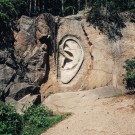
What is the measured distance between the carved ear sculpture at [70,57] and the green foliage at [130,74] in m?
3.25

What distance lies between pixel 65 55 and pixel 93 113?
260 inches

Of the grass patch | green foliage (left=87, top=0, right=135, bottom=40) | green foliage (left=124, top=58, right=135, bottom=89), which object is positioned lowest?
the grass patch

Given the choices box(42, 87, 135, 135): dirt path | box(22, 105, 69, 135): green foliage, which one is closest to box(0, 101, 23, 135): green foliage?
box(22, 105, 69, 135): green foliage

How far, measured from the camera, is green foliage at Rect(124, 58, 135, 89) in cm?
2166

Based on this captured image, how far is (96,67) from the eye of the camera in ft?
75.8

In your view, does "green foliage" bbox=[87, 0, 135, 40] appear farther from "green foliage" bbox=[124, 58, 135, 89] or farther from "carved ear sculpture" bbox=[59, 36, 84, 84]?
"green foliage" bbox=[124, 58, 135, 89]

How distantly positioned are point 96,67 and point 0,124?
8.76 meters

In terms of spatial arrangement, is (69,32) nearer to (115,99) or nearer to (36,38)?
(36,38)

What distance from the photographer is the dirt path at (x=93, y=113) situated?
15.9 metres

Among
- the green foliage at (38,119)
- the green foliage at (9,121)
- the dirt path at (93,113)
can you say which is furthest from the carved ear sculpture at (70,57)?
the green foliage at (9,121)

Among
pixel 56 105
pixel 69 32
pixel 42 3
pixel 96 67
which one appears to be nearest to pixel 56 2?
pixel 42 3

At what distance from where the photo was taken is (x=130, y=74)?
857 inches

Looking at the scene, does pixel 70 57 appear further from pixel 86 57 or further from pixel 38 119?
pixel 38 119

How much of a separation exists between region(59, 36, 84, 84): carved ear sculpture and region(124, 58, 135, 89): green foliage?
3250mm
